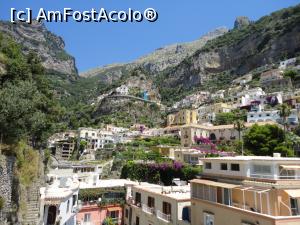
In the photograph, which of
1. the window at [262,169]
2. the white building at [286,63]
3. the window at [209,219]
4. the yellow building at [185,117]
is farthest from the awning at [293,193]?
the white building at [286,63]

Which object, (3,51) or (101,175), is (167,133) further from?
(3,51)

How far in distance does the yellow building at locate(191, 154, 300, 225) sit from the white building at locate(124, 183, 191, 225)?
2511mm

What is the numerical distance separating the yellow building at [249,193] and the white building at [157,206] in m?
2.51

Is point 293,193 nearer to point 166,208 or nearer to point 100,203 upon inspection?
point 166,208

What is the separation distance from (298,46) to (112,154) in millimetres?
121220

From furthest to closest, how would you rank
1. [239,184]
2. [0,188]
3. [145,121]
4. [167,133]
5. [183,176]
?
1. [145,121]
2. [167,133]
3. [183,176]
4. [239,184]
5. [0,188]

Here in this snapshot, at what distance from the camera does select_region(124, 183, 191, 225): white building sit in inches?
1081

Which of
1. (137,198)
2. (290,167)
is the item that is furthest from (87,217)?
(290,167)

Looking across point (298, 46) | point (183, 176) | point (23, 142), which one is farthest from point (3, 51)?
point (298, 46)

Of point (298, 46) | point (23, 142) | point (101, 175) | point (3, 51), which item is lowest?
point (101, 175)

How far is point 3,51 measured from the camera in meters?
32.1

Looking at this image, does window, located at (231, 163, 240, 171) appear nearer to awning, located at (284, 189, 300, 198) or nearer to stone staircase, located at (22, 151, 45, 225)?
awning, located at (284, 189, 300, 198)

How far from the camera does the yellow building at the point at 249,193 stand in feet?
59.8

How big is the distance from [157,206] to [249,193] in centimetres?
1354
